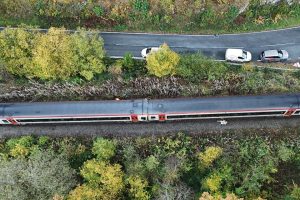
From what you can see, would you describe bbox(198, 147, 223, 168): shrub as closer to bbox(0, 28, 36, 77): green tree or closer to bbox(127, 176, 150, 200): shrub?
bbox(127, 176, 150, 200): shrub

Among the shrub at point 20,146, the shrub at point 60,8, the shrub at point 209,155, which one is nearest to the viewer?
the shrub at point 209,155

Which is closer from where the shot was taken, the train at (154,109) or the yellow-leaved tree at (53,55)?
the train at (154,109)

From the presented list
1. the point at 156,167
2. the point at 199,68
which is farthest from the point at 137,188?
the point at 199,68

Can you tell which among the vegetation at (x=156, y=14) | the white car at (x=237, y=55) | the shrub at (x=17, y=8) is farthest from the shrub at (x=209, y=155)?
the shrub at (x=17, y=8)

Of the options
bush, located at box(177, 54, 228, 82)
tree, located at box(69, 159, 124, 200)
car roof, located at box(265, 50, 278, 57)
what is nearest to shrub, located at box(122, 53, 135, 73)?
bush, located at box(177, 54, 228, 82)

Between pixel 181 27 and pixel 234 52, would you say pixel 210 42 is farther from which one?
pixel 181 27

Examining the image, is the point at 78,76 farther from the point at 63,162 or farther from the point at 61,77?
the point at 63,162

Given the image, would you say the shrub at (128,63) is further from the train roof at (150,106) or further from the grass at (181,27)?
the train roof at (150,106)
